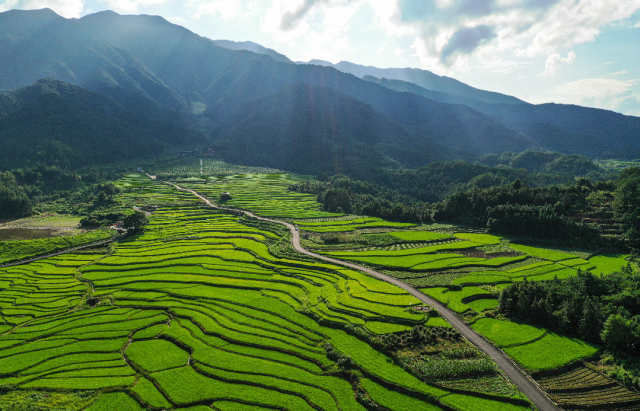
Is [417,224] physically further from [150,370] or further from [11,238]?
[11,238]

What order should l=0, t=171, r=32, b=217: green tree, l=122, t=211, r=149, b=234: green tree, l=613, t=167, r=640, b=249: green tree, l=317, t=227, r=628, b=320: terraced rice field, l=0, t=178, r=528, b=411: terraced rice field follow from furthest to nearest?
l=0, t=171, r=32, b=217: green tree → l=122, t=211, r=149, b=234: green tree → l=613, t=167, r=640, b=249: green tree → l=317, t=227, r=628, b=320: terraced rice field → l=0, t=178, r=528, b=411: terraced rice field

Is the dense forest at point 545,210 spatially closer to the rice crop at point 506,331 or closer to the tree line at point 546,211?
the tree line at point 546,211

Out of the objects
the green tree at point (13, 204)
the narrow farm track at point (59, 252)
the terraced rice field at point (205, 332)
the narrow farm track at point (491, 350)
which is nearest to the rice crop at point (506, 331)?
the narrow farm track at point (491, 350)

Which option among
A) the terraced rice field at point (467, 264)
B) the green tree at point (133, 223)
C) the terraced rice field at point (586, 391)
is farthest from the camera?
the green tree at point (133, 223)

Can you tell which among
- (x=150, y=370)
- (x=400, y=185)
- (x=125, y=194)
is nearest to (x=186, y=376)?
(x=150, y=370)

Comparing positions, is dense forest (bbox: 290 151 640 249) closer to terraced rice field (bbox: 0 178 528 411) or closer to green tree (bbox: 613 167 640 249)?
green tree (bbox: 613 167 640 249)

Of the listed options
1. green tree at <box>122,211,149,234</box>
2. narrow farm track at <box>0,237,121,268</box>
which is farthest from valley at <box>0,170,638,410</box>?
green tree at <box>122,211,149,234</box>
